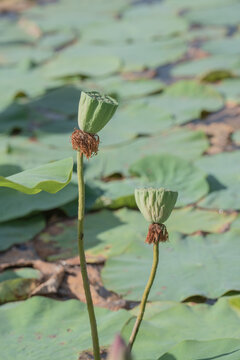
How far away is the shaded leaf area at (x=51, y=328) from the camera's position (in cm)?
121

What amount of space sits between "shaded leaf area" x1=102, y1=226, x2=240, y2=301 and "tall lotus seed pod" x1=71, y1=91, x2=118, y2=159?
2.12 feet

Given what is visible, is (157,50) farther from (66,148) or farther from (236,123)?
(66,148)

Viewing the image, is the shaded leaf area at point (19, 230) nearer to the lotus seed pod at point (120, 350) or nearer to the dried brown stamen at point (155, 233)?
the dried brown stamen at point (155, 233)

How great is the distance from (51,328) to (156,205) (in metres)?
0.50

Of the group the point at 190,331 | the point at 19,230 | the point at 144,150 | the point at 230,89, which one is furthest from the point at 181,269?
the point at 230,89

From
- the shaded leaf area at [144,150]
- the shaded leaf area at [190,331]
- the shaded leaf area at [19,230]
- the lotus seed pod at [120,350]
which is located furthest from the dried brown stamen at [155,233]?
the shaded leaf area at [144,150]

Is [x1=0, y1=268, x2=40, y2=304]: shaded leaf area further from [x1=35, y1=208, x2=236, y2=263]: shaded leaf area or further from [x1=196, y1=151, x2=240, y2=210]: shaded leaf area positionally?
[x1=196, y1=151, x2=240, y2=210]: shaded leaf area

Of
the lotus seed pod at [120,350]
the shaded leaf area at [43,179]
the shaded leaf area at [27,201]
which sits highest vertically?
the shaded leaf area at [27,201]

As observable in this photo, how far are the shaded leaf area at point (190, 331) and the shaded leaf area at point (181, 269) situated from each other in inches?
3.2

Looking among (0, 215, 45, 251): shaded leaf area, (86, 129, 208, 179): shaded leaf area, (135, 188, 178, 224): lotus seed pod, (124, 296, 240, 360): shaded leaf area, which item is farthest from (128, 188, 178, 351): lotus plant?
(86, 129, 208, 179): shaded leaf area

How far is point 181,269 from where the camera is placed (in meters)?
1.55

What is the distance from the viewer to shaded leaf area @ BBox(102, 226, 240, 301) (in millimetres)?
1472

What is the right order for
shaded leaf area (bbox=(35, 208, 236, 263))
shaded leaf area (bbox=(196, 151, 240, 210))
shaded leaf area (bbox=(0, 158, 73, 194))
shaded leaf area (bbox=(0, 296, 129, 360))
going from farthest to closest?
shaded leaf area (bbox=(196, 151, 240, 210)) → shaded leaf area (bbox=(35, 208, 236, 263)) → shaded leaf area (bbox=(0, 296, 129, 360)) → shaded leaf area (bbox=(0, 158, 73, 194))

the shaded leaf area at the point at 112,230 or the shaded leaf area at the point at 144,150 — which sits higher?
the shaded leaf area at the point at 144,150
